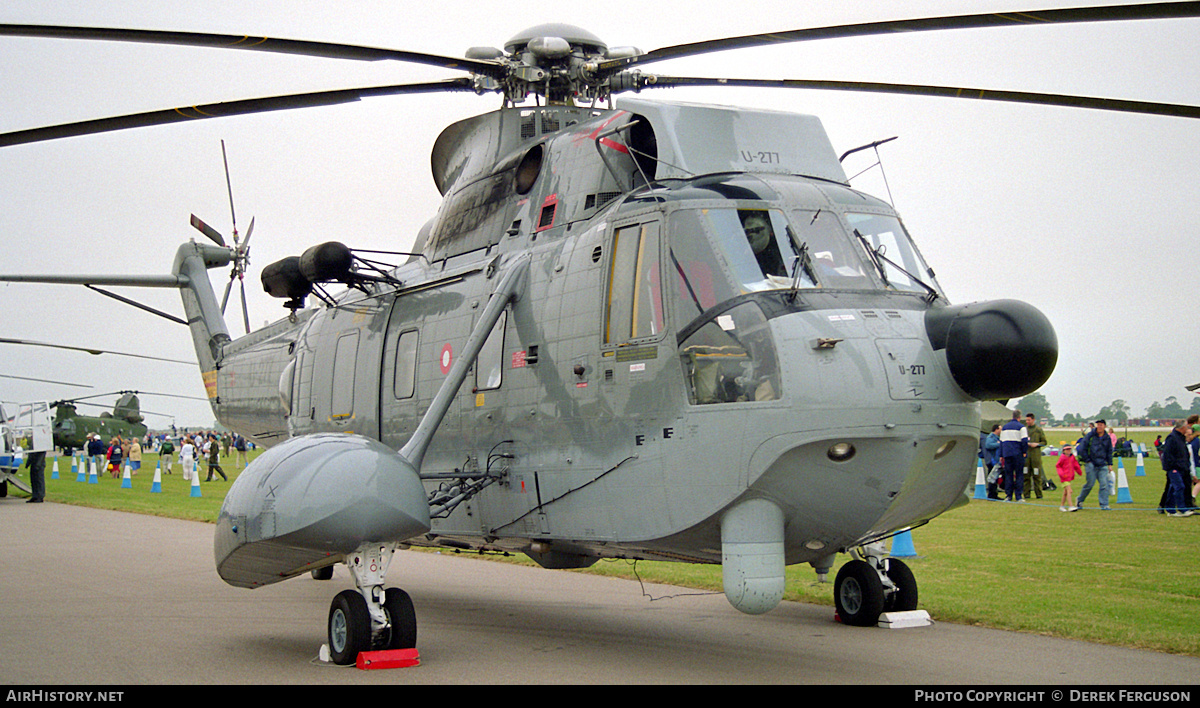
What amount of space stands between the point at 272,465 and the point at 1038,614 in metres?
6.48

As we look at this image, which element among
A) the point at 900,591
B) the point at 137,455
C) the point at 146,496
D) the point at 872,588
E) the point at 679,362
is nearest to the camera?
the point at 679,362

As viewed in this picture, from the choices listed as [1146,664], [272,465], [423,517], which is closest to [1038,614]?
[1146,664]

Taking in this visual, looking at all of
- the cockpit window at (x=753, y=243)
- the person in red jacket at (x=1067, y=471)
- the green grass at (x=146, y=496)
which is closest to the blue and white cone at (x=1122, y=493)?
the person in red jacket at (x=1067, y=471)

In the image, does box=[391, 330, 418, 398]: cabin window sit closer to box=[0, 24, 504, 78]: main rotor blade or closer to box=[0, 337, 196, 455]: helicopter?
box=[0, 24, 504, 78]: main rotor blade

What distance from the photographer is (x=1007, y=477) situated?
20.2 m

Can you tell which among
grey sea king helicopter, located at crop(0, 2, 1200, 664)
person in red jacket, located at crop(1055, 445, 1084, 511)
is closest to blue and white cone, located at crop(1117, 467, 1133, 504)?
person in red jacket, located at crop(1055, 445, 1084, 511)

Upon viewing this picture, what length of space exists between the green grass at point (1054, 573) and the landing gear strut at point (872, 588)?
0.57 metres

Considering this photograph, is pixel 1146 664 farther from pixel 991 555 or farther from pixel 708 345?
pixel 991 555

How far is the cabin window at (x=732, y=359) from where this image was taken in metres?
6.20

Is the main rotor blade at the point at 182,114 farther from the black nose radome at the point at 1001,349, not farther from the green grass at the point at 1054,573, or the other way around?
the black nose radome at the point at 1001,349

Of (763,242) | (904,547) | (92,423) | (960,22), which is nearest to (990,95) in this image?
(960,22)

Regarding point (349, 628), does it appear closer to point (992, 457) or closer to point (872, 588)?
point (872, 588)

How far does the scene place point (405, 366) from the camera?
942 centimetres

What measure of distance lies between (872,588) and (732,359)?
3.40m
